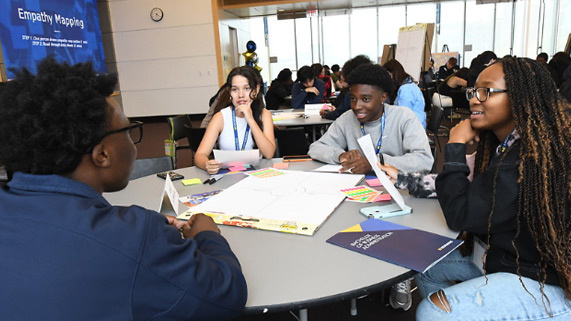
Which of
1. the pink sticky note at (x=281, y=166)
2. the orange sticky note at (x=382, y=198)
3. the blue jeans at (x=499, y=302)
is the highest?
the pink sticky note at (x=281, y=166)

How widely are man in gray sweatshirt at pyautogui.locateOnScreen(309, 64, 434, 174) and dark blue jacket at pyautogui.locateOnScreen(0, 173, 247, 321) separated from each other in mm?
1509

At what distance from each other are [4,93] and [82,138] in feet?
0.57

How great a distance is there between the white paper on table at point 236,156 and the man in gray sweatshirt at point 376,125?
1.13 ft

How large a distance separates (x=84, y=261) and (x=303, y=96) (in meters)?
5.57

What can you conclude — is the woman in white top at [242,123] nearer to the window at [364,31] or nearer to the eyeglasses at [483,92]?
the eyeglasses at [483,92]

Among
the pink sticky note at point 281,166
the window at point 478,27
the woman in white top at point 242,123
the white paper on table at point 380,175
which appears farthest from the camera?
the window at point 478,27

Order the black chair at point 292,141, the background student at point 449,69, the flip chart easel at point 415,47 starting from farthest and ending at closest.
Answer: the background student at point 449,69
the flip chart easel at point 415,47
the black chair at point 292,141

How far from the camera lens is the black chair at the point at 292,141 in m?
3.66

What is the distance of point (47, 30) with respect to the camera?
19.3 feet

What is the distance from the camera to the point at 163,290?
778mm

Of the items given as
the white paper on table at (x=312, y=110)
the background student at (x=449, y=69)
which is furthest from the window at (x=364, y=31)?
the white paper on table at (x=312, y=110)

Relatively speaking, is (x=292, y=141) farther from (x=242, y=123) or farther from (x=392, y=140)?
(x=392, y=140)

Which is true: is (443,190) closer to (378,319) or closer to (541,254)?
(541,254)

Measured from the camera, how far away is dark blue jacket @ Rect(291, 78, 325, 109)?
20.2ft
